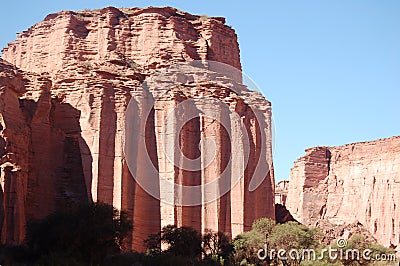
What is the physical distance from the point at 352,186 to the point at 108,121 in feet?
178

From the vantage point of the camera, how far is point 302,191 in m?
92.2

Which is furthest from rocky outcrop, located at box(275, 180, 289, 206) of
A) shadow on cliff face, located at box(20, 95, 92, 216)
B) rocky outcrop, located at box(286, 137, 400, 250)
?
shadow on cliff face, located at box(20, 95, 92, 216)

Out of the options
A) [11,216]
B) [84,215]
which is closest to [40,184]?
[11,216]

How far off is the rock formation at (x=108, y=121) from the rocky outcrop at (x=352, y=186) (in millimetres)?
37995

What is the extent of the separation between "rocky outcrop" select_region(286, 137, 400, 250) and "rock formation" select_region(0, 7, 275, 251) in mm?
37995

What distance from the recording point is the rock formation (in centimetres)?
4253

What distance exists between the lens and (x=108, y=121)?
45.3 meters

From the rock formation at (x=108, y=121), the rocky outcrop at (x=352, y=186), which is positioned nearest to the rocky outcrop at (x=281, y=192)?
the rocky outcrop at (x=352, y=186)

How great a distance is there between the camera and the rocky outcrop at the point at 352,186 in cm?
9012

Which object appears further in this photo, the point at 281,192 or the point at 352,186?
the point at 281,192

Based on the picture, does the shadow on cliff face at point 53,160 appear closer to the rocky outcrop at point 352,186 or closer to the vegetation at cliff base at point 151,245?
the vegetation at cliff base at point 151,245

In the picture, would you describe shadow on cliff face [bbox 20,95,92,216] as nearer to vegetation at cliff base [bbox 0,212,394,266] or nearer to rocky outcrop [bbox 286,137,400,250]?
vegetation at cliff base [bbox 0,212,394,266]

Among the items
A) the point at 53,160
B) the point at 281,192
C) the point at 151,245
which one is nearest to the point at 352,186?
the point at 281,192

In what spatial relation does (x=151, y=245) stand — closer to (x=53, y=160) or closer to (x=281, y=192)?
(x=53, y=160)
